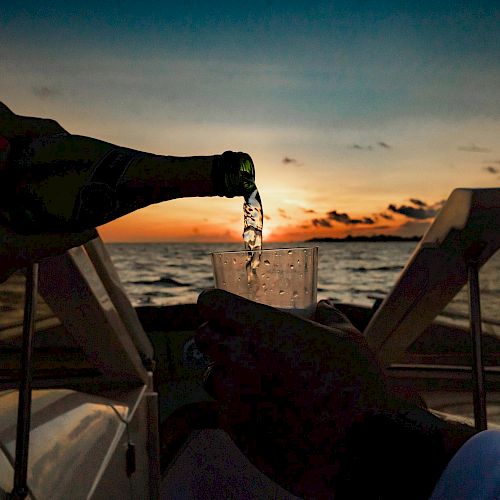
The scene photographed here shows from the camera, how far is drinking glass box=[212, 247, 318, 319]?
100 cm

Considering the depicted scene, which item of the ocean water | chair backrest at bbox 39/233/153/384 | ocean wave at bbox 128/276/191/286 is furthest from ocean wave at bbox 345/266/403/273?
chair backrest at bbox 39/233/153/384

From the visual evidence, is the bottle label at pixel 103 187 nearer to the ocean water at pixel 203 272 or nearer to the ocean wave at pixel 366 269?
the ocean water at pixel 203 272

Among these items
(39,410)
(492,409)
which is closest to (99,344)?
(39,410)

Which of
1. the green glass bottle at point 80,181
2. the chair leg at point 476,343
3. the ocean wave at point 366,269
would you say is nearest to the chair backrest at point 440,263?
the chair leg at point 476,343

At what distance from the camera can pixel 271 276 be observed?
3.29 ft

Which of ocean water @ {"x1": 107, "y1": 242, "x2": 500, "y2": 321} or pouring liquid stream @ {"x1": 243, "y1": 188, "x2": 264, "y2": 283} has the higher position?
pouring liquid stream @ {"x1": 243, "y1": 188, "x2": 264, "y2": 283}

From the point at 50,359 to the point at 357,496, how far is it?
1.41 meters

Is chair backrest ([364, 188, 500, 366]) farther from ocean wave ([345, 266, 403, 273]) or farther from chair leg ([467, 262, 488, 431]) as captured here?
ocean wave ([345, 266, 403, 273])

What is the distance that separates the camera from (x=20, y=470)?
1066mm

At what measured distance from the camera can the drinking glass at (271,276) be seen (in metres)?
1.00

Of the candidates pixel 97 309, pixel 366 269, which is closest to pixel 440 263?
pixel 97 309

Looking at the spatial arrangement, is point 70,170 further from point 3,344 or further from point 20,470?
point 3,344

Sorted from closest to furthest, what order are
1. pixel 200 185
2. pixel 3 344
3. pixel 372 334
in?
pixel 200 185, pixel 3 344, pixel 372 334

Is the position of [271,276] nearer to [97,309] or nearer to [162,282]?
[97,309]
